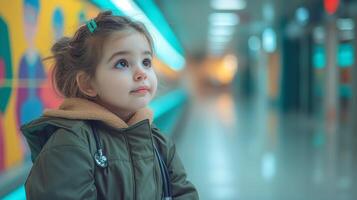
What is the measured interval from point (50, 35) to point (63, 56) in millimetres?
1426

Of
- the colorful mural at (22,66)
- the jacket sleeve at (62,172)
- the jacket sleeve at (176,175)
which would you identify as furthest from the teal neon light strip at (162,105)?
the jacket sleeve at (62,172)

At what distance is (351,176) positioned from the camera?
4.68m

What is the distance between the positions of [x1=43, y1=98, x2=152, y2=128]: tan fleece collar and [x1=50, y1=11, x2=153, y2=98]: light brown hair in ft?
0.15

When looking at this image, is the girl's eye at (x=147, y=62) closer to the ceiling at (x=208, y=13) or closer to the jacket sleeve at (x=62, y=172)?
the jacket sleeve at (x=62, y=172)

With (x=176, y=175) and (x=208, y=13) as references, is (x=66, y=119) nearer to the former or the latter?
(x=176, y=175)

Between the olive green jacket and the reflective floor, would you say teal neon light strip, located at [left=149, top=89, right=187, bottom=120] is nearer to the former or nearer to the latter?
the reflective floor

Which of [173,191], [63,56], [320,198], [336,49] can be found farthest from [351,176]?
[336,49]

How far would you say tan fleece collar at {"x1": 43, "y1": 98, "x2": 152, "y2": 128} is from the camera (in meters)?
1.07

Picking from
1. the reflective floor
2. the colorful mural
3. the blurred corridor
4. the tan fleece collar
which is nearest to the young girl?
the tan fleece collar

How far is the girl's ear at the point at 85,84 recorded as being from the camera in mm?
1140

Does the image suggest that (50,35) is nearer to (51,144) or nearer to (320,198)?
(51,144)

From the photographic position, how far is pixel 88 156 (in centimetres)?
102

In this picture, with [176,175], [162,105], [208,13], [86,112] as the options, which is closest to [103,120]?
[86,112]

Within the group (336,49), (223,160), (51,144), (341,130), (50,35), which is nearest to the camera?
(51,144)
